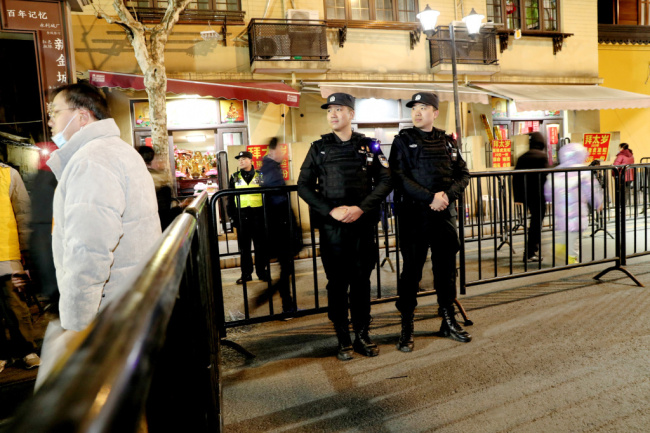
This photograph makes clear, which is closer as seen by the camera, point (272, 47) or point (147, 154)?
point (147, 154)

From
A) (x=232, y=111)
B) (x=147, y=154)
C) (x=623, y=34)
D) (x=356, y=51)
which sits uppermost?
(x=623, y=34)

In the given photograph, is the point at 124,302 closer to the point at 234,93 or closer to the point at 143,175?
the point at 143,175

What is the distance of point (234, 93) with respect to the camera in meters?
12.2

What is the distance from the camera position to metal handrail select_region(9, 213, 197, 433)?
383 mm

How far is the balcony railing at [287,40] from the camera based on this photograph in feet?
44.6

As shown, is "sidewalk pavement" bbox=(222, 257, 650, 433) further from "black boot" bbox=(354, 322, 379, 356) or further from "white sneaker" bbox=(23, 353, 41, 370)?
"white sneaker" bbox=(23, 353, 41, 370)

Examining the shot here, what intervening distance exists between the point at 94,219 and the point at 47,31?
319 inches

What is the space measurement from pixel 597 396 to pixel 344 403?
1.64 m

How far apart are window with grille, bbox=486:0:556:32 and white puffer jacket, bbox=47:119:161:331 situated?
17.6 meters

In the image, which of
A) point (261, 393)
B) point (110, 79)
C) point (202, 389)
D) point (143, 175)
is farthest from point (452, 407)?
point (110, 79)

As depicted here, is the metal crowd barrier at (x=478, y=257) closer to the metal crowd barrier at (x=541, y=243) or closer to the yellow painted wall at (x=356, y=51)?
the metal crowd barrier at (x=541, y=243)

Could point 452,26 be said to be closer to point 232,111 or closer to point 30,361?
point 232,111

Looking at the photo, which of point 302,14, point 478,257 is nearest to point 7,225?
point 478,257

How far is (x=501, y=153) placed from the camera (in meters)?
15.0
